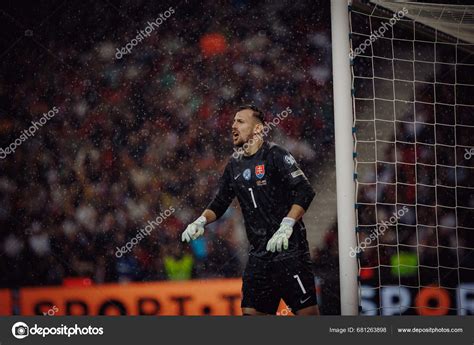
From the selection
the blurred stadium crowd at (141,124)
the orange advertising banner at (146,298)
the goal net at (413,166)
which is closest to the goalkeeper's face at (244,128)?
the blurred stadium crowd at (141,124)

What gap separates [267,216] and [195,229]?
36 centimetres

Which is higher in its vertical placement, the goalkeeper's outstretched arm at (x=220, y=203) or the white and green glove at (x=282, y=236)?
the goalkeeper's outstretched arm at (x=220, y=203)

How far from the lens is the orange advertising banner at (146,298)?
306cm

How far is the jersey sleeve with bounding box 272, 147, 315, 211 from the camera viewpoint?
2744 millimetres

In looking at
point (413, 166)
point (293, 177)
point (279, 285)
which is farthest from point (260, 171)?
point (413, 166)

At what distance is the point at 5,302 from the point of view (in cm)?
312

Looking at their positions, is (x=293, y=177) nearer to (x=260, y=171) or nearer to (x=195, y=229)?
(x=260, y=171)

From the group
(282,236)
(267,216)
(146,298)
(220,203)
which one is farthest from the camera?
(146,298)

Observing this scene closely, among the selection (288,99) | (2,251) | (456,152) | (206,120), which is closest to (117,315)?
(2,251)

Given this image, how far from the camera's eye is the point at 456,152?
3121 mm

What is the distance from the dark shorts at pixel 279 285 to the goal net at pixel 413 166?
0.46 m

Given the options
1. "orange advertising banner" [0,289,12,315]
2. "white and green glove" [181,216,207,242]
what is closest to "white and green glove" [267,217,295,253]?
"white and green glove" [181,216,207,242]

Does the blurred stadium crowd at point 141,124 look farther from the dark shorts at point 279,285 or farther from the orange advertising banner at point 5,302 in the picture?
the dark shorts at point 279,285

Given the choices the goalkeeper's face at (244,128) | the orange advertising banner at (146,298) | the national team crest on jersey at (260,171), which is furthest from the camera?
the orange advertising banner at (146,298)
